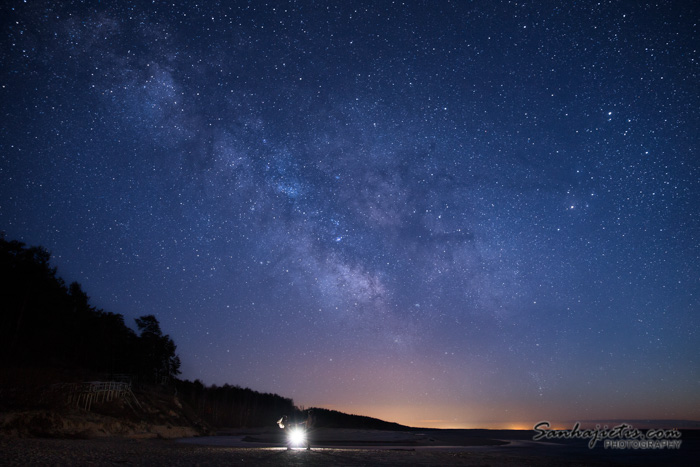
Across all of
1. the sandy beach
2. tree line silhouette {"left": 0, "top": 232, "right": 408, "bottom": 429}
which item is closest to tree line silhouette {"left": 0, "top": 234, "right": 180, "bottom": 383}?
tree line silhouette {"left": 0, "top": 232, "right": 408, "bottom": 429}

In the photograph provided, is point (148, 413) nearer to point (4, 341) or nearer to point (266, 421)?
point (4, 341)

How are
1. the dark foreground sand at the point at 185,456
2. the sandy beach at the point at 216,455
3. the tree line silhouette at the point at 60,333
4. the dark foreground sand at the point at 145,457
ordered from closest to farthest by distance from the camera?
the dark foreground sand at the point at 145,457 < the dark foreground sand at the point at 185,456 < the sandy beach at the point at 216,455 < the tree line silhouette at the point at 60,333

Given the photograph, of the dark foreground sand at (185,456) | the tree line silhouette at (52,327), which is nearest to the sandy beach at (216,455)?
the dark foreground sand at (185,456)

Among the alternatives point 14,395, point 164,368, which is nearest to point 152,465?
point 14,395

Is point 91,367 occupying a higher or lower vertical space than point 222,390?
higher

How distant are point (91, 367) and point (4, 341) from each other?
76.2 feet

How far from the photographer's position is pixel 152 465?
49.0ft

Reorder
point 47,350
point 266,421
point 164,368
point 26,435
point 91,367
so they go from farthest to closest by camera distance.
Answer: point 266,421, point 164,368, point 91,367, point 47,350, point 26,435

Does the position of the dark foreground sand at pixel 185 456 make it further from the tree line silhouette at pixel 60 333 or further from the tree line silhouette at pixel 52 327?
the tree line silhouette at pixel 52 327

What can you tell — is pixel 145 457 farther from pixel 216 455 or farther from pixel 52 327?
pixel 52 327

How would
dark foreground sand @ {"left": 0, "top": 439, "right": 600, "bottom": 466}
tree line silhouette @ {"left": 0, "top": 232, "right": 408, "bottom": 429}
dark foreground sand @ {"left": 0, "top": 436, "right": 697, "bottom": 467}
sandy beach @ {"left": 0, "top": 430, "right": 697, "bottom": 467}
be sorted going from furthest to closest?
tree line silhouette @ {"left": 0, "top": 232, "right": 408, "bottom": 429} → sandy beach @ {"left": 0, "top": 430, "right": 697, "bottom": 467} → dark foreground sand @ {"left": 0, "top": 436, "right": 697, "bottom": 467} → dark foreground sand @ {"left": 0, "top": 439, "right": 600, "bottom": 466}

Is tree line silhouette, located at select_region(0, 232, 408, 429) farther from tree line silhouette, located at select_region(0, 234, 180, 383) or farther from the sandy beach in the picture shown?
the sandy beach

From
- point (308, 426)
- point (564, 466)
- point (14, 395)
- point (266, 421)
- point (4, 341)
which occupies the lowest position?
point (266, 421)

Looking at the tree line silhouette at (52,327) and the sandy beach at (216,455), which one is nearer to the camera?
the sandy beach at (216,455)
